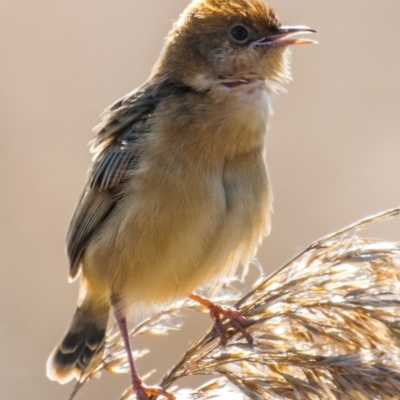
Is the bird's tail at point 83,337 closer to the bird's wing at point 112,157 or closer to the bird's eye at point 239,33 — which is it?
the bird's wing at point 112,157

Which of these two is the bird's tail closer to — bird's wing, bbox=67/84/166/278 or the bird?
the bird

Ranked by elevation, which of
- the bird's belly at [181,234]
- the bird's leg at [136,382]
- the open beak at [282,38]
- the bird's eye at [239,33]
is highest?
the bird's eye at [239,33]

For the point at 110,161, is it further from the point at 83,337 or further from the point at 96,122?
the point at 96,122

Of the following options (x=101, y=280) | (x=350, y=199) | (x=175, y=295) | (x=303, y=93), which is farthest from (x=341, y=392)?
(x=303, y=93)

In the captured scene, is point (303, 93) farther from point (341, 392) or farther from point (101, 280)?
point (341, 392)

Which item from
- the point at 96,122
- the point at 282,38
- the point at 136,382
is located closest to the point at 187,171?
the point at 282,38

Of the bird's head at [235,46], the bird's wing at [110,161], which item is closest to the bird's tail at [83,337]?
the bird's wing at [110,161]
